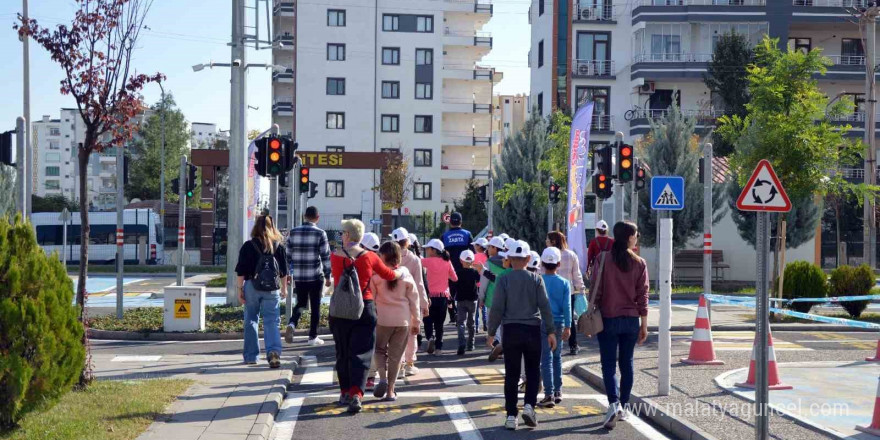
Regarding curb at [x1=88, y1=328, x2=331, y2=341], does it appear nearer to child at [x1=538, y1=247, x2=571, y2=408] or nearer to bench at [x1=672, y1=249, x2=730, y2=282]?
child at [x1=538, y1=247, x2=571, y2=408]

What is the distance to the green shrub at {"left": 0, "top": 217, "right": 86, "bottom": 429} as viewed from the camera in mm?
7266

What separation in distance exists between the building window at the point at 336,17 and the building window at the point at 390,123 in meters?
7.34

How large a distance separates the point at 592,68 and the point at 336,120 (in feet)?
66.5

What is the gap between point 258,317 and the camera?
12.1 m

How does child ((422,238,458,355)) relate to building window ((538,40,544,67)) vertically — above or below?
below

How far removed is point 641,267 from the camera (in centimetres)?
914

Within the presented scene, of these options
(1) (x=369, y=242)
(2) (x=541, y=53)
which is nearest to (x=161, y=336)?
(1) (x=369, y=242)

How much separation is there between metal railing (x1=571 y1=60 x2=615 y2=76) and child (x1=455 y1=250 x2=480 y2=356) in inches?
1781

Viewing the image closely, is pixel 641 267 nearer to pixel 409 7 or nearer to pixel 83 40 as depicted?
pixel 83 40

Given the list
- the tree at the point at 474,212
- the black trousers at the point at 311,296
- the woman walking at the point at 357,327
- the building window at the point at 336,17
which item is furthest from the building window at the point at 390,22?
the woman walking at the point at 357,327

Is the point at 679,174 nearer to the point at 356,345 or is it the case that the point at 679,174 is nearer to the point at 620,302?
the point at 620,302

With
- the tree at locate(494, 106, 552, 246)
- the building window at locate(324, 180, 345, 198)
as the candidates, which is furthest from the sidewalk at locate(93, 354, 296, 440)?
the building window at locate(324, 180, 345, 198)

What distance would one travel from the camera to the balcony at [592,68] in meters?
58.2

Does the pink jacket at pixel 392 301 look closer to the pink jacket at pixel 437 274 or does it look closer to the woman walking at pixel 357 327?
the woman walking at pixel 357 327
